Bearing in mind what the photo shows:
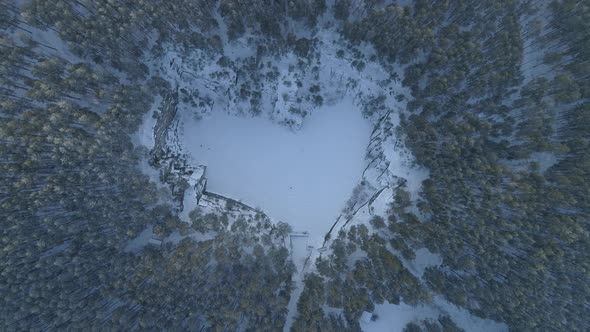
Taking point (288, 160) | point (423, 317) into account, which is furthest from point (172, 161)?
point (423, 317)

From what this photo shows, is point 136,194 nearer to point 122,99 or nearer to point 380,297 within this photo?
point 122,99

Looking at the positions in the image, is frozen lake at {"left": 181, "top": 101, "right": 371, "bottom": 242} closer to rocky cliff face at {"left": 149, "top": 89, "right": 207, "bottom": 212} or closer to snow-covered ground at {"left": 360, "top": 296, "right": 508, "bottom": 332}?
rocky cliff face at {"left": 149, "top": 89, "right": 207, "bottom": 212}

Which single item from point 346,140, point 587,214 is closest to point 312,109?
point 346,140

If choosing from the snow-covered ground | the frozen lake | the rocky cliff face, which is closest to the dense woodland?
the snow-covered ground

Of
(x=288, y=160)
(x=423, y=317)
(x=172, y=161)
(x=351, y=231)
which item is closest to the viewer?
(x=423, y=317)

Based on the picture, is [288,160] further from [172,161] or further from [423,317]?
[423,317]

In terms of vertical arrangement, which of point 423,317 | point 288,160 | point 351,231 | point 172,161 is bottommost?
point 423,317
